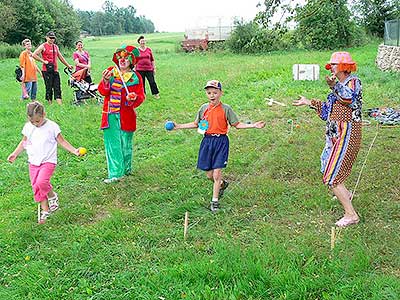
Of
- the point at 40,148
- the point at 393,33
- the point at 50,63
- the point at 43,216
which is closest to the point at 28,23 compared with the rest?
the point at 50,63

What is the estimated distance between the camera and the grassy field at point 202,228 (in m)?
4.54

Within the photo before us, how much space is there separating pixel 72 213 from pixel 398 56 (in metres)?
15.3

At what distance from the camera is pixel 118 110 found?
736cm

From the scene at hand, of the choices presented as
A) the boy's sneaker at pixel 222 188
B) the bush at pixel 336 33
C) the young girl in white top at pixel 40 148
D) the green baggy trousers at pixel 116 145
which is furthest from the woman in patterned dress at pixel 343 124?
the bush at pixel 336 33

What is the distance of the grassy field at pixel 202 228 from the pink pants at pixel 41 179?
33cm

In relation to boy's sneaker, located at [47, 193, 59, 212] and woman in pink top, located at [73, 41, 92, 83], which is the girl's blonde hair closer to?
boy's sneaker, located at [47, 193, 59, 212]

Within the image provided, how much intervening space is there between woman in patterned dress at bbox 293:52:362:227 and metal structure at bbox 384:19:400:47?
14774mm

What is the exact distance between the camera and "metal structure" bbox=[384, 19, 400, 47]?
1892 cm

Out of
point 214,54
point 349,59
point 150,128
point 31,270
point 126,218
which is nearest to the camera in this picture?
point 31,270

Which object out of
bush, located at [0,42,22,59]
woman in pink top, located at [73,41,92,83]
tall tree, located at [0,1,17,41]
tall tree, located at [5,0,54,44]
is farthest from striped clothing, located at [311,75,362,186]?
tall tree, located at [5,0,54,44]

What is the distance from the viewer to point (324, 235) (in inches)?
212

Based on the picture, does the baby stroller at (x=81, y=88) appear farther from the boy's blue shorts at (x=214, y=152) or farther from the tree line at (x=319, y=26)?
the boy's blue shorts at (x=214, y=152)

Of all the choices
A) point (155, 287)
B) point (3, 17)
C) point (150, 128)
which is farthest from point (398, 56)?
point (3, 17)

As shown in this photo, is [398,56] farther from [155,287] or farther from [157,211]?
[155,287]
